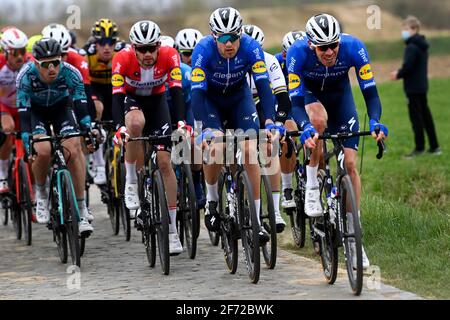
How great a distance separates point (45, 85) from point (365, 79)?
3.49 metres

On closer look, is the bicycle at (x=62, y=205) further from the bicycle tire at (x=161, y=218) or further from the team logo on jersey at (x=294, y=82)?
the team logo on jersey at (x=294, y=82)

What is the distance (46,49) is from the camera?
10359mm

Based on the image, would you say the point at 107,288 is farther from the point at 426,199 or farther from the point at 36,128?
the point at 426,199

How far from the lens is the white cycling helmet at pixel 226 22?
30.2ft

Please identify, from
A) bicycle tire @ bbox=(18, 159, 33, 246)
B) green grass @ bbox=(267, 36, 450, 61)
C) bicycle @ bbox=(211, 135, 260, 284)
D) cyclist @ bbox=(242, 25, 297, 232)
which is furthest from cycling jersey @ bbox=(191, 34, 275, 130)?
green grass @ bbox=(267, 36, 450, 61)

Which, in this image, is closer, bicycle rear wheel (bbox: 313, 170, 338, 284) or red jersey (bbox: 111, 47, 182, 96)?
bicycle rear wheel (bbox: 313, 170, 338, 284)

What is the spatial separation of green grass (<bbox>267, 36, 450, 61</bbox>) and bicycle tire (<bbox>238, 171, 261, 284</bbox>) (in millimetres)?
30595

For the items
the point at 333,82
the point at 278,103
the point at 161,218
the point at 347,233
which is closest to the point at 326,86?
the point at 333,82

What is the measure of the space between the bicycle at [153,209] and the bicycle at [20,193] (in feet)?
6.45

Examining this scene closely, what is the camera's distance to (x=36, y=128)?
10.8 meters

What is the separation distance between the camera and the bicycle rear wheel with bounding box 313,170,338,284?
8498 millimetres

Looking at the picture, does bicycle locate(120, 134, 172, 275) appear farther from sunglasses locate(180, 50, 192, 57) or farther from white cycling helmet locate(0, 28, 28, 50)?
white cycling helmet locate(0, 28, 28, 50)

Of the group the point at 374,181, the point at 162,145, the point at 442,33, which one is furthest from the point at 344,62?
the point at 442,33

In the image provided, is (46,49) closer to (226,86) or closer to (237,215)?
(226,86)
